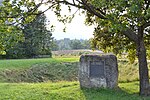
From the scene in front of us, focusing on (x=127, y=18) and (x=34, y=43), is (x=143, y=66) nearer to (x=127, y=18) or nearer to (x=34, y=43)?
(x=127, y=18)

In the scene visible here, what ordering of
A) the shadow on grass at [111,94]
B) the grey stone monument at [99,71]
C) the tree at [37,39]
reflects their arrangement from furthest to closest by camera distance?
the tree at [37,39] → the grey stone monument at [99,71] → the shadow on grass at [111,94]

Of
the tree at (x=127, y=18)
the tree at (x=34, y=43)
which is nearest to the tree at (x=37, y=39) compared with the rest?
the tree at (x=34, y=43)

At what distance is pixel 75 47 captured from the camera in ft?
265

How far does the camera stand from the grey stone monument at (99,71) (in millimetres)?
14828

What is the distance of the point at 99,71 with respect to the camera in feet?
49.0

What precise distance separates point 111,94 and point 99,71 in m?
1.55

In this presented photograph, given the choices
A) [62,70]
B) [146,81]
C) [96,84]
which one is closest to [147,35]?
[146,81]

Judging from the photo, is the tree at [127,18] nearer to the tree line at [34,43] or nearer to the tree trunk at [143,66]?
the tree trunk at [143,66]

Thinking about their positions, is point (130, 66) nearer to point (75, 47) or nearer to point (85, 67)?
point (85, 67)

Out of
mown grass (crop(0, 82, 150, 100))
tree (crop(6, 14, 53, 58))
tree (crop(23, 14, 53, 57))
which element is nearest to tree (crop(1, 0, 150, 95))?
mown grass (crop(0, 82, 150, 100))

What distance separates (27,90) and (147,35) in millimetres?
6156

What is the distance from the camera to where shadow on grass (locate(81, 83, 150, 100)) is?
12.9 metres

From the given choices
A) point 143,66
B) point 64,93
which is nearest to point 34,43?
point 64,93

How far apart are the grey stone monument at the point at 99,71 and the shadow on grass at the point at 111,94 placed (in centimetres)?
40
